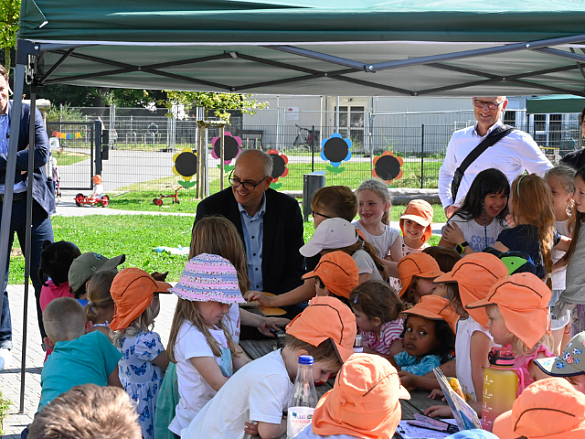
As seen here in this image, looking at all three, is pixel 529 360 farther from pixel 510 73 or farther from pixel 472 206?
pixel 510 73

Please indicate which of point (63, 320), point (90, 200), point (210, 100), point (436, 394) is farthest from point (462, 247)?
point (210, 100)

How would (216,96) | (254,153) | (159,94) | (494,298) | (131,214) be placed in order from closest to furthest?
1. (494,298)
2. (254,153)
3. (131,214)
4. (216,96)
5. (159,94)

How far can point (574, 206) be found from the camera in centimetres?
Result: 422

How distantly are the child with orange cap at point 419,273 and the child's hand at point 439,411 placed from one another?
129 cm

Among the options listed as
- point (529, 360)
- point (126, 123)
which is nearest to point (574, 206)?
point (529, 360)

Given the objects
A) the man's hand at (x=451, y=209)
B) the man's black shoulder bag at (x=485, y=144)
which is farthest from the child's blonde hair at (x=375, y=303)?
the man's black shoulder bag at (x=485, y=144)

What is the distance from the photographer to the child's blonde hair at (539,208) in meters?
3.72

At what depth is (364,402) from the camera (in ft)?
5.49

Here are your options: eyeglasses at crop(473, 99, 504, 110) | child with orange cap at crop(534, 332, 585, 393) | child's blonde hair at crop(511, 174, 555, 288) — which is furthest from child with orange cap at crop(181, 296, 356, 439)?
eyeglasses at crop(473, 99, 504, 110)

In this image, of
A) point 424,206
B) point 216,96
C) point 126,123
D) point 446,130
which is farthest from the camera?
point 126,123

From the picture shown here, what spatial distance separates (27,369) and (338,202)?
2.91m

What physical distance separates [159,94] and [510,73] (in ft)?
148

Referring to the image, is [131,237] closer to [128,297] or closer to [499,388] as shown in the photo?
[128,297]

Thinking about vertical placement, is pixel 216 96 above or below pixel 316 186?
above
